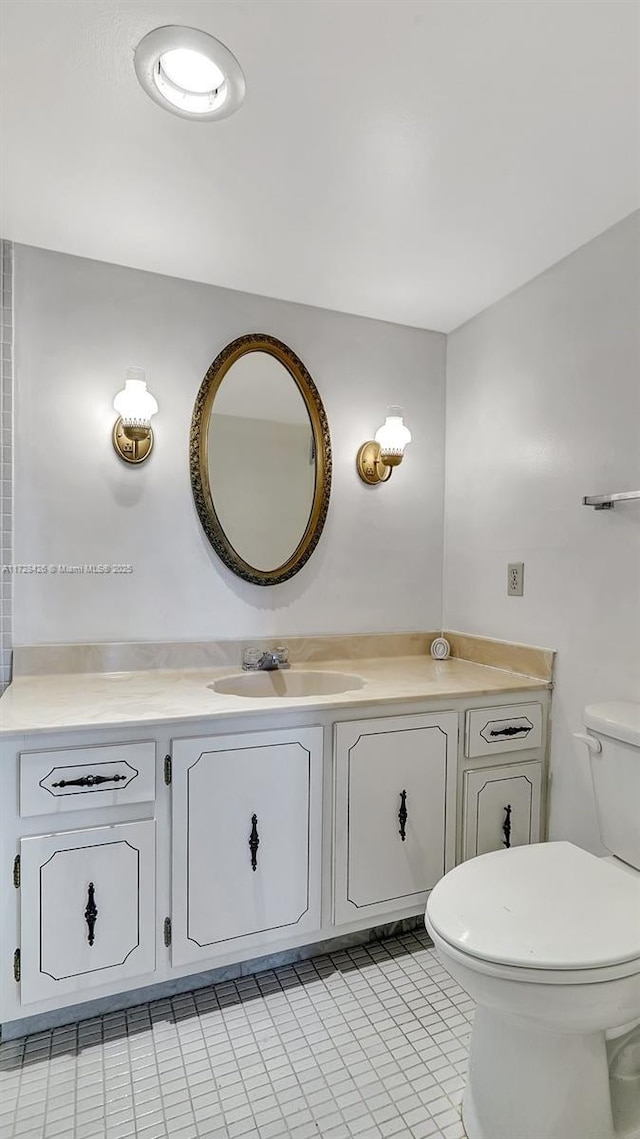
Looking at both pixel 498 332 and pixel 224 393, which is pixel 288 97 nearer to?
pixel 224 393

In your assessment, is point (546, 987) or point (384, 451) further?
point (384, 451)

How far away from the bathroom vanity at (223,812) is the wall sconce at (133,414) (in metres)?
0.73

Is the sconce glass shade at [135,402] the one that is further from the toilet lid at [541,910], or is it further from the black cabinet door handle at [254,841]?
the toilet lid at [541,910]

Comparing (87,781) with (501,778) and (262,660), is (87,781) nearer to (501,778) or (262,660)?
(262,660)

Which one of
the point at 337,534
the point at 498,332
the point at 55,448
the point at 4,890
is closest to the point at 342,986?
the point at 4,890

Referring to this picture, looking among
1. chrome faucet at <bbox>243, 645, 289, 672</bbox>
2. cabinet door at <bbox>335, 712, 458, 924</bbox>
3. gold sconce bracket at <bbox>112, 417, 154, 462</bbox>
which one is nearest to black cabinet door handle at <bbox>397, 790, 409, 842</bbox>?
cabinet door at <bbox>335, 712, 458, 924</bbox>

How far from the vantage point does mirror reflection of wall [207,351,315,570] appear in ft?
6.76

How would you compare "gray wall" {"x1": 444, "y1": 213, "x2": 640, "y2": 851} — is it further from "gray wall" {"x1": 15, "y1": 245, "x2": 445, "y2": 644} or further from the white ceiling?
"gray wall" {"x1": 15, "y1": 245, "x2": 445, "y2": 644}

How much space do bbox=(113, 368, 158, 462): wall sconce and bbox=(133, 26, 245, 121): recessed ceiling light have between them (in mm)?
754

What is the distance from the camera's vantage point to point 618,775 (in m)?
1.45

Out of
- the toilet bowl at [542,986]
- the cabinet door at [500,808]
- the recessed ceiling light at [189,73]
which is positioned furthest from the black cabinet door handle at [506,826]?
the recessed ceiling light at [189,73]

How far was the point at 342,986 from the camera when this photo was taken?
161cm

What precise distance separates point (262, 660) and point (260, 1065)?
41.9 inches

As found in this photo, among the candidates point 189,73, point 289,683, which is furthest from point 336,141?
point 289,683
